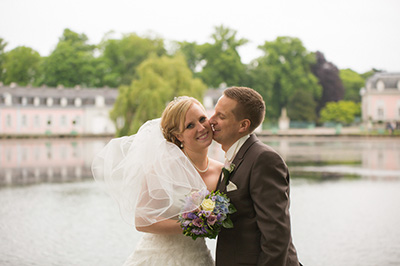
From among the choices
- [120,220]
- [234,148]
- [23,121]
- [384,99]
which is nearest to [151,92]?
[120,220]

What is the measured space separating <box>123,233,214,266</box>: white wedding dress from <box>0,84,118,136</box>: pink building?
2025 inches

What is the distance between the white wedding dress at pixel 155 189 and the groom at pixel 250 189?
1.05ft

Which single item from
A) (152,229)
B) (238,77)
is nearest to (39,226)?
(152,229)

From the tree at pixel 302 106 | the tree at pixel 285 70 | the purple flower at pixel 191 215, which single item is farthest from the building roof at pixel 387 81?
the purple flower at pixel 191 215

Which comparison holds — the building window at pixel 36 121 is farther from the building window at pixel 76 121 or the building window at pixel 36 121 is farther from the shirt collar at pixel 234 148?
the shirt collar at pixel 234 148

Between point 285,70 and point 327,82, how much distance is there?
27.9 ft

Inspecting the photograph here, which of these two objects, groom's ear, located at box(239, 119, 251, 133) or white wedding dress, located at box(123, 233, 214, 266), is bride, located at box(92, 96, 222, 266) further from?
groom's ear, located at box(239, 119, 251, 133)

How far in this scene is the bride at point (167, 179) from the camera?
312 cm

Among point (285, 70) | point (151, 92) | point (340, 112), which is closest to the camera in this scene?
point (151, 92)

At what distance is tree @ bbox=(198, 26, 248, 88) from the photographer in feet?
197

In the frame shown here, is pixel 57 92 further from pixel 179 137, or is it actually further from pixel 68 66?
pixel 179 137

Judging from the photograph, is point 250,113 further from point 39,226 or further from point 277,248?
point 39,226

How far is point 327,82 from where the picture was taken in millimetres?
68562

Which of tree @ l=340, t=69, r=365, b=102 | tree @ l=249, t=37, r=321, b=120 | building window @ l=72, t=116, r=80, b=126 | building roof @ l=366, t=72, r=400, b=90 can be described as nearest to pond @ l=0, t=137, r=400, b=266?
building window @ l=72, t=116, r=80, b=126
